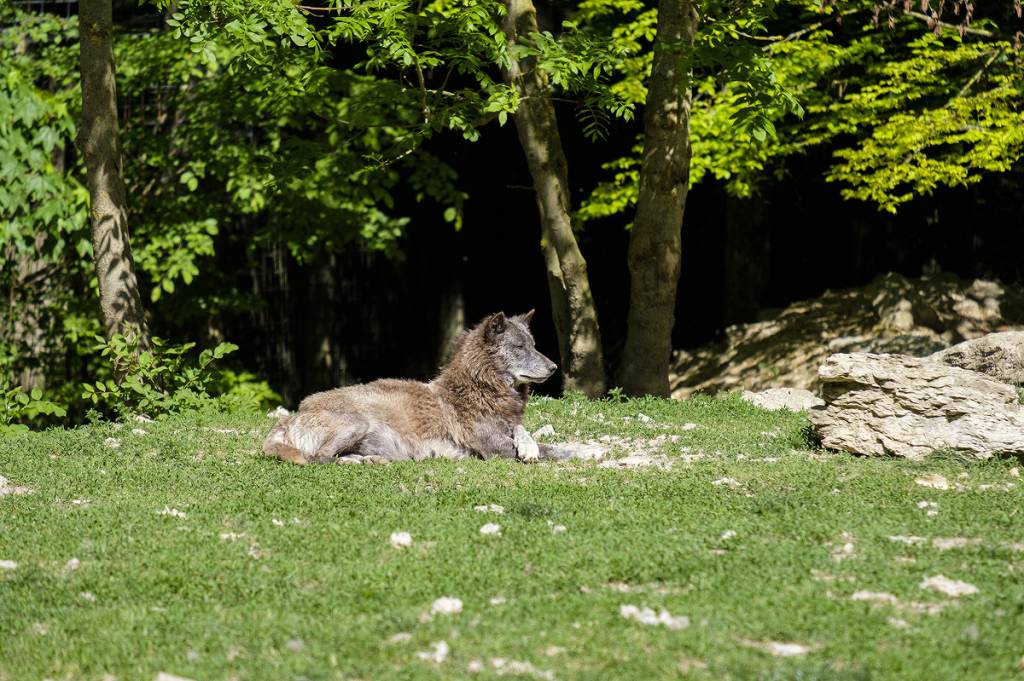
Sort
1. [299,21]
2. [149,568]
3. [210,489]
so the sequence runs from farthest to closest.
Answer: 1. [299,21]
2. [210,489]
3. [149,568]

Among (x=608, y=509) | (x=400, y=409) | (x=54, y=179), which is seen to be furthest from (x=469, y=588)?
(x=54, y=179)

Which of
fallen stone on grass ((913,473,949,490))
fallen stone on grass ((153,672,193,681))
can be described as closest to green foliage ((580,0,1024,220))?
fallen stone on grass ((913,473,949,490))

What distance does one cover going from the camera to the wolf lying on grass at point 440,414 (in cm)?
877

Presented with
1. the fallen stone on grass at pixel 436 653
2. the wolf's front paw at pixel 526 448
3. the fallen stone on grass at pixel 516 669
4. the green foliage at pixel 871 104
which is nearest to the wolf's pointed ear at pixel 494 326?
the wolf's front paw at pixel 526 448

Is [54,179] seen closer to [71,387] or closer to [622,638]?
[71,387]

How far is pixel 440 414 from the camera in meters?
9.16

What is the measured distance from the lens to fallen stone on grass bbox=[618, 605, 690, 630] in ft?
16.2

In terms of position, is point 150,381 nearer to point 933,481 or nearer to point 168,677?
point 933,481

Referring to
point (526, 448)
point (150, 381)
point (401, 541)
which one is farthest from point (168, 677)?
point (150, 381)

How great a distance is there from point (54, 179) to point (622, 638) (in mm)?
10166

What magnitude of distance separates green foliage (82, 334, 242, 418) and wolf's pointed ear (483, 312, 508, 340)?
2805 mm

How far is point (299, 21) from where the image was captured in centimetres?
1044

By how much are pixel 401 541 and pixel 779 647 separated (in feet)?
7.46

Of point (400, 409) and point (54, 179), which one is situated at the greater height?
point (54, 179)
